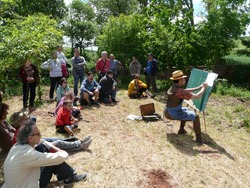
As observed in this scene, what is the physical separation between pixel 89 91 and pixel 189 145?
4315mm

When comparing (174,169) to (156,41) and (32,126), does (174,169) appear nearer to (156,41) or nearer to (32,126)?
(32,126)

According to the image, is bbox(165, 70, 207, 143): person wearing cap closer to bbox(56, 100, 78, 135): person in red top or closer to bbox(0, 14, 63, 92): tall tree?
bbox(56, 100, 78, 135): person in red top

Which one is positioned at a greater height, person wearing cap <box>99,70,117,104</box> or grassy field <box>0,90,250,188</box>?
person wearing cap <box>99,70,117,104</box>

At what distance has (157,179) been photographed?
16.4ft

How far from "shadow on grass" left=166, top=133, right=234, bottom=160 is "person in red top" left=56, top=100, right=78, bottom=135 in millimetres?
2342

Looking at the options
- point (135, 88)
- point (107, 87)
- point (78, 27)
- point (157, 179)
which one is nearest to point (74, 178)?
point (157, 179)

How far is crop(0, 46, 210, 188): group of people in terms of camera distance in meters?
3.32

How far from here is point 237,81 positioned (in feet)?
57.6

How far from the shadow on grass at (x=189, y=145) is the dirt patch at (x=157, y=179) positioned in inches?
46.7

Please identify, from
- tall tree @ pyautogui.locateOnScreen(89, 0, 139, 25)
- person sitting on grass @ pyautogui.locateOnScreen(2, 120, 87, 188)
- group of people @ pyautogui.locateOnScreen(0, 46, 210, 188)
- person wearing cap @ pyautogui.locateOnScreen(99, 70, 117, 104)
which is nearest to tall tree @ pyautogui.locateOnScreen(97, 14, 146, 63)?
group of people @ pyautogui.locateOnScreen(0, 46, 210, 188)

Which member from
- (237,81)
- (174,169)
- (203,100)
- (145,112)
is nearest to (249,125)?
(203,100)

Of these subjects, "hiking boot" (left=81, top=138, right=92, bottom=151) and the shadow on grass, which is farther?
the shadow on grass

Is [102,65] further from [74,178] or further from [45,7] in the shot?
[45,7]

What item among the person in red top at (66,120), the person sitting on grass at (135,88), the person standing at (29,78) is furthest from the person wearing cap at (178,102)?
the person sitting on grass at (135,88)
